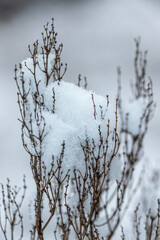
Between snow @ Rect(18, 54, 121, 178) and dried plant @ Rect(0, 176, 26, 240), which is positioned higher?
snow @ Rect(18, 54, 121, 178)

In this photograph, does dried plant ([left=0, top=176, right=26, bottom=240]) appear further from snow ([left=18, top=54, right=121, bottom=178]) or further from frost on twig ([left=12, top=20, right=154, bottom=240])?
snow ([left=18, top=54, right=121, bottom=178])

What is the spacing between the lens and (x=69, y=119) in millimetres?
3496

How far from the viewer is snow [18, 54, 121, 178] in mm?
3371

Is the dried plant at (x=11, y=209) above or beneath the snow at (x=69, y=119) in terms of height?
beneath

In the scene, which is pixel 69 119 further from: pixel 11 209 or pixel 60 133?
pixel 11 209

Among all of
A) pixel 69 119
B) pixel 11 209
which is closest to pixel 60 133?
pixel 69 119

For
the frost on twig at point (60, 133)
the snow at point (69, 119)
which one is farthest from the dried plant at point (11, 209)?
the snow at point (69, 119)

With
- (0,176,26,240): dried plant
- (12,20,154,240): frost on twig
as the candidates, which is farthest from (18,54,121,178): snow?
(0,176,26,240): dried plant

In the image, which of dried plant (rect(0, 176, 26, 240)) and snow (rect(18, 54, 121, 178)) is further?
dried plant (rect(0, 176, 26, 240))

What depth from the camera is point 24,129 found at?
11.3 ft

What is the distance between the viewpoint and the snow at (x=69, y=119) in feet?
11.1

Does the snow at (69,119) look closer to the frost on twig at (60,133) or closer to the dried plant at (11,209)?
the frost on twig at (60,133)

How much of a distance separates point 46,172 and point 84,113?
76 centimetres

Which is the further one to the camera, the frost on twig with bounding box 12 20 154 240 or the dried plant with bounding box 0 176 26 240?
the dried plant with bounding box 0 176 26 240
